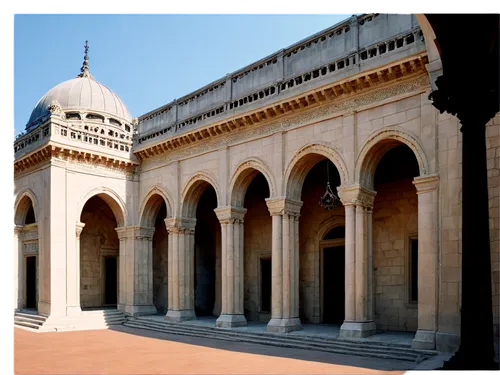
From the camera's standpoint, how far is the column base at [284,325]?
50.2ft

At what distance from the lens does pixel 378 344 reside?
496 inches

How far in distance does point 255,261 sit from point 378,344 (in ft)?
27.8

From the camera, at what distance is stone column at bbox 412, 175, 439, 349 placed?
470 inches

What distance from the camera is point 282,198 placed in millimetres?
15844

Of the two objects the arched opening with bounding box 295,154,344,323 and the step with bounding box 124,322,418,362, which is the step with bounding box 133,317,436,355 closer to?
the step with bounding box 124,322,418,362

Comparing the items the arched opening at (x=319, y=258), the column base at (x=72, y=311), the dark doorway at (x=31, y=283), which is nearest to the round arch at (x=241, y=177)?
the arched opening at (x=319, y=258)

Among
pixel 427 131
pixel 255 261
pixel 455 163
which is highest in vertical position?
pixel 427 131

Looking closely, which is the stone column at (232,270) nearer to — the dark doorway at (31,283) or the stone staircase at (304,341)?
the stone staircase at (304,341)

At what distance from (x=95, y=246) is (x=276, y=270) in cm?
1188

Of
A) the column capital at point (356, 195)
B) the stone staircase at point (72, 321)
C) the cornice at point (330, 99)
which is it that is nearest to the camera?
the cornice at point (330, 99)

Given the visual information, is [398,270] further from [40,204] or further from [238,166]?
[40,204]

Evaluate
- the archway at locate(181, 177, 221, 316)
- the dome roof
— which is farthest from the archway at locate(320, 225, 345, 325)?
the dome roof

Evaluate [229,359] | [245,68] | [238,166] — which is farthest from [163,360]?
[245,68]

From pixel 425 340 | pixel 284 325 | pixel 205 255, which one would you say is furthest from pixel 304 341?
pixel 205 255
